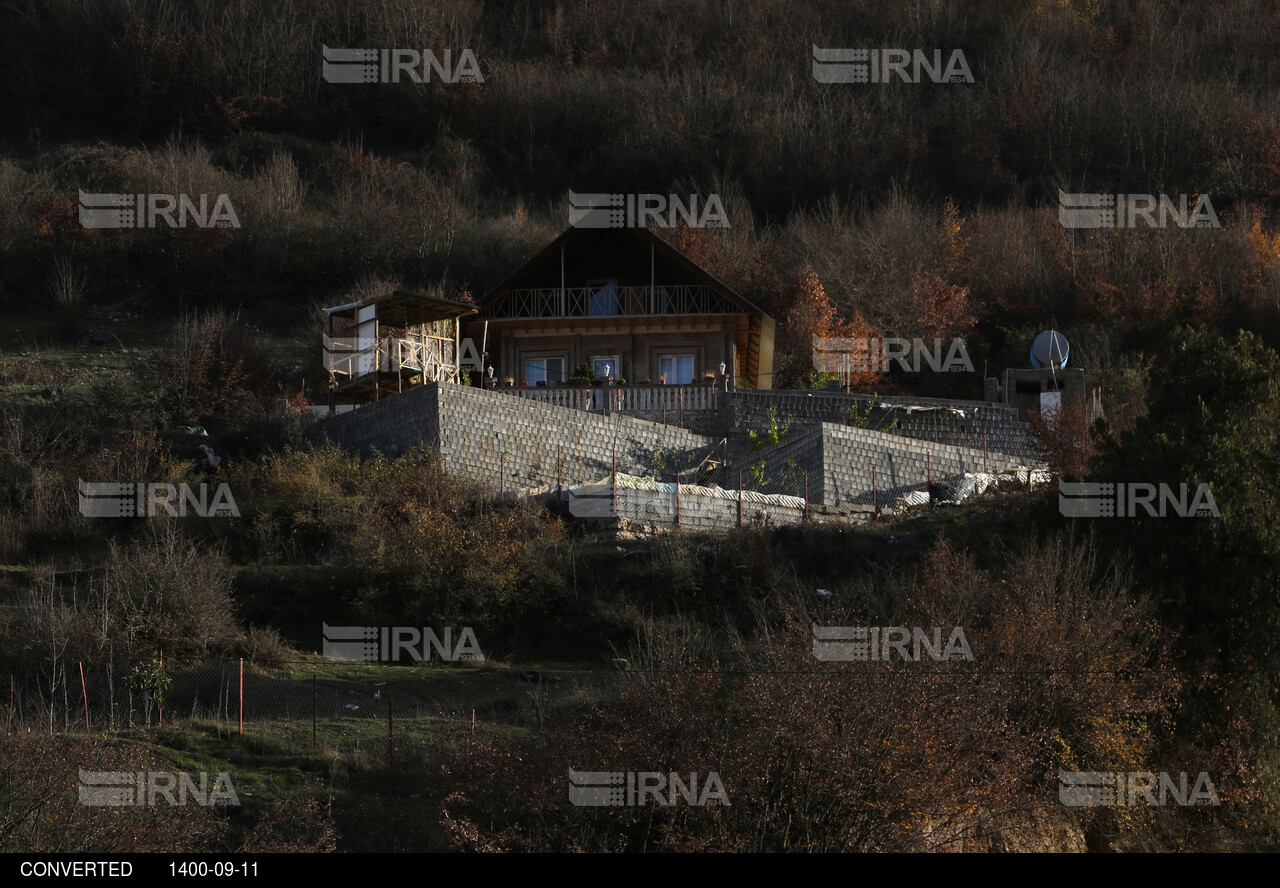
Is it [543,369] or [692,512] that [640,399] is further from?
[543,369]

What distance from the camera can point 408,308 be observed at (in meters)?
31.7

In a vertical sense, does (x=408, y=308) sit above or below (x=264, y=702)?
above

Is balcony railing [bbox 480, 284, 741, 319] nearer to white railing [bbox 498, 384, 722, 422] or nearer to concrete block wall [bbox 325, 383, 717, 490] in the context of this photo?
white railing [bbox 498, 384, 722, 422]

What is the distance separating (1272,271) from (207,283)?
38836 mm

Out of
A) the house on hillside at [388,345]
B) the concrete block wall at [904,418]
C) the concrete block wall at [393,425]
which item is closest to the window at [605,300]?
the house on hillside at [388,345]

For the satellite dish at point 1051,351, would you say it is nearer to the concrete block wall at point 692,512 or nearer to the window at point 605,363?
the window at point 605,363

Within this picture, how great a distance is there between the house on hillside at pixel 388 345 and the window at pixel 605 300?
4.68 m

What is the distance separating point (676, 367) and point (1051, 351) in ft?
32.4

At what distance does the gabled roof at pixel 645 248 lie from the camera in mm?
35719

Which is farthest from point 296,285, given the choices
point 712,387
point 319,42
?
point 712,387

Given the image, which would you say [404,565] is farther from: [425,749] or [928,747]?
[928,747]

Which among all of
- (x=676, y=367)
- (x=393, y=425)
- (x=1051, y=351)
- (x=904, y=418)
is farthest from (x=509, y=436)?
(x=1051, y=351)

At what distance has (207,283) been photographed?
2050 inches

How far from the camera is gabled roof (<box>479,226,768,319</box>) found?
35719 millimetres
